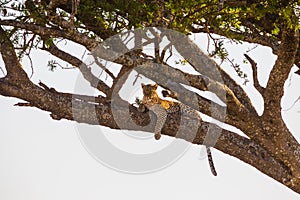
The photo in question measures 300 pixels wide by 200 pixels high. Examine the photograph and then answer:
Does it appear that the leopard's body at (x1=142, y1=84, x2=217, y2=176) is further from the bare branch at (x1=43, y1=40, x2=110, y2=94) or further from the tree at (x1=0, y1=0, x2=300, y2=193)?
the bare branch at (x1=43, y1=40, x2=110, y2=94)

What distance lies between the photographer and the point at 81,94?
5.16 meters

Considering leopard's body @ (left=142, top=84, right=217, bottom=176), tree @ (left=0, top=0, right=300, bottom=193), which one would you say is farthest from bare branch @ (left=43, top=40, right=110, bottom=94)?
leopard's body @ (left=142, top=84, right=217, bottom=176)

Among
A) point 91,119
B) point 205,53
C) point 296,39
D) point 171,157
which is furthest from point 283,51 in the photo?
point 171,157

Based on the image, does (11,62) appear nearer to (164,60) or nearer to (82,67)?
(82,67)

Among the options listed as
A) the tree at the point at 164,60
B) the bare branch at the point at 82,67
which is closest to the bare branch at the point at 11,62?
the tree at the point at 164,60

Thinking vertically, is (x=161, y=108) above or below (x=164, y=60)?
below

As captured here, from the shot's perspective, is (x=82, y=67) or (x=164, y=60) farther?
(x=82, y=67)

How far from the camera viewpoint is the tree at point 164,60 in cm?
433

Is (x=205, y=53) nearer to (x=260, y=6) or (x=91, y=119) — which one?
(x=260, y=6)

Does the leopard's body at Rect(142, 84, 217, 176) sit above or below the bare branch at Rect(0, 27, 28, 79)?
below

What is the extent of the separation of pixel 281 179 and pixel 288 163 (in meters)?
0.15

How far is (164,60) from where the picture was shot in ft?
16.1

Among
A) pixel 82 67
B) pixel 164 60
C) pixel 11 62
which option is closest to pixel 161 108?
pixel 164 60

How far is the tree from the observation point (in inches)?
170
